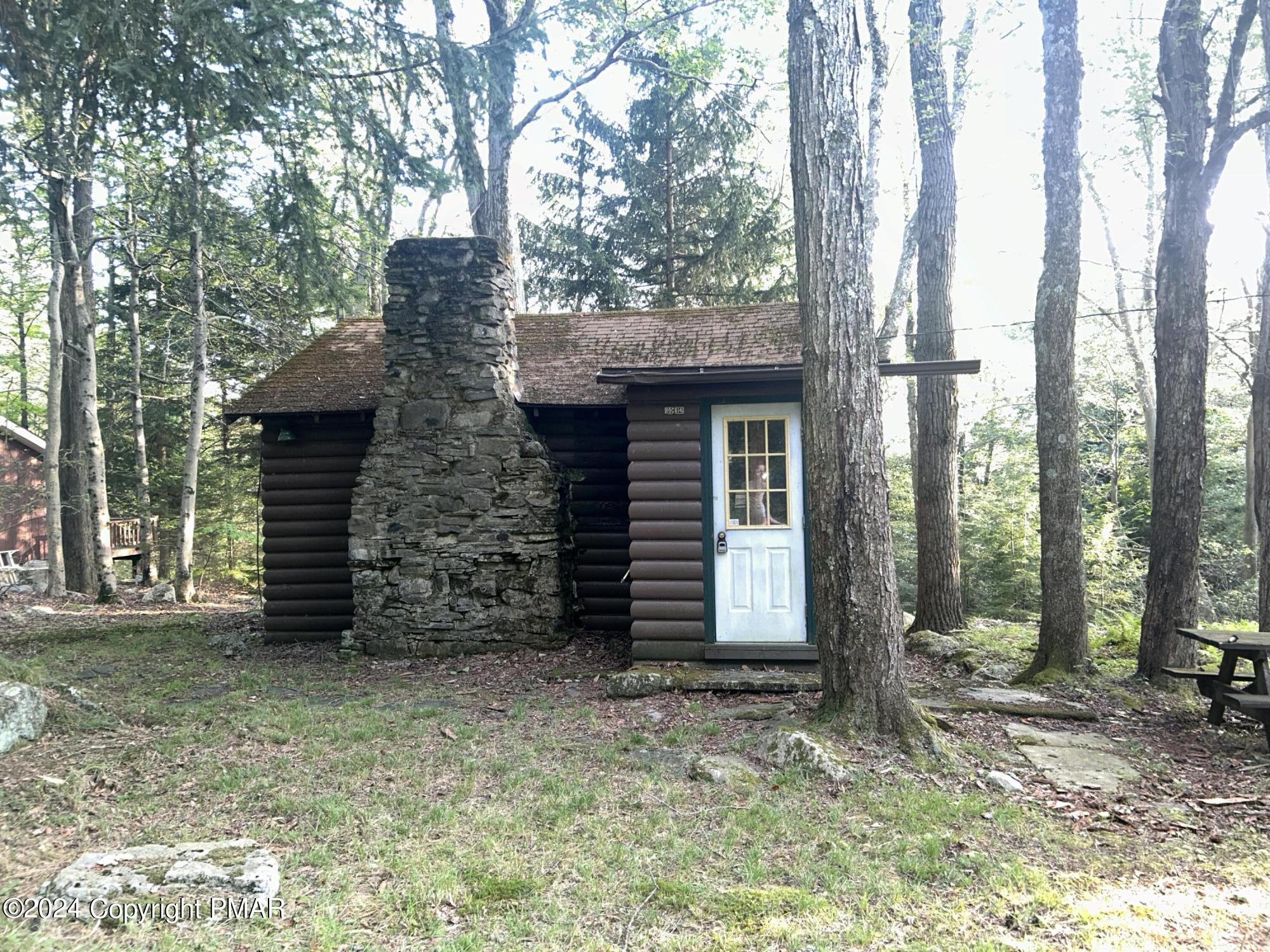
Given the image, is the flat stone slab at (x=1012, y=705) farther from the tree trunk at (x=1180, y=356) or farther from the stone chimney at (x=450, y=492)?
the stone chimney at (x=450, y=492)

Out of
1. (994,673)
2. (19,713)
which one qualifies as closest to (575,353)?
(994,673)

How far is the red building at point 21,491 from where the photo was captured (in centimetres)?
2156

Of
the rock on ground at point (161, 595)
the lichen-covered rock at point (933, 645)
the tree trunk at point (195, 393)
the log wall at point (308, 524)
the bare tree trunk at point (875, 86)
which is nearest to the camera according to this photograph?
the lichen-covered rock at point (933, 645)

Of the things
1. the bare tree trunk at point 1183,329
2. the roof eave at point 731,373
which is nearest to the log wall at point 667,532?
the roof eave at point 731,373

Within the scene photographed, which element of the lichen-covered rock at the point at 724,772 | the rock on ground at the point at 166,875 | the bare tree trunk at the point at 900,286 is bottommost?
the lichen-covered rock at the point at 724,772

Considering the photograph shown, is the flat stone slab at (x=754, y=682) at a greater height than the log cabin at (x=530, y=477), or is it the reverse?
the log cabin at (x=530, y=477)

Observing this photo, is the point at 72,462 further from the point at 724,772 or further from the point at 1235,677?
the point at 1235,677

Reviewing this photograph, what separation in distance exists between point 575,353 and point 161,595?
382 inches

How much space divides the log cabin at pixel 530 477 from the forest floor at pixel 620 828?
149 cm

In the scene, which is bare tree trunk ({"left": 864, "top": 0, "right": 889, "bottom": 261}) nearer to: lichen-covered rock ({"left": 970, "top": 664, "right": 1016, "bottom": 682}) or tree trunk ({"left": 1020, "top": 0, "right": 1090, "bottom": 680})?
tree trunk ({"left": 1020, "top": 0, "right": 1090, "bottom": 680})

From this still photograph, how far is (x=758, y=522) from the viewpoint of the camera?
781 centimetres

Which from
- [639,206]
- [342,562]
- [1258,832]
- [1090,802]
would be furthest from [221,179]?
[1258,832]

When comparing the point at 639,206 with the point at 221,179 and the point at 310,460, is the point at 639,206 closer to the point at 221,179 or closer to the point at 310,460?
the point at 221,179

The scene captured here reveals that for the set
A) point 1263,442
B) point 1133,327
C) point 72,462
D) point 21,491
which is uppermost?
point 1133,327
